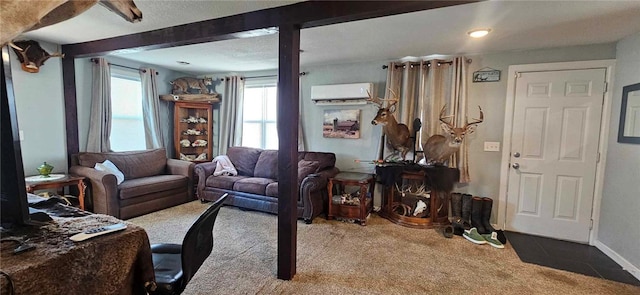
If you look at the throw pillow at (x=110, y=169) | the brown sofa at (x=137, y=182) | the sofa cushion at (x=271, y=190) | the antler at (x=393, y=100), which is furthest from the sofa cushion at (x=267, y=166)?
the antler at (x=393, y=100)

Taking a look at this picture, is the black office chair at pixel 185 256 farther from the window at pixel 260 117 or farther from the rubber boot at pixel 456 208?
the window at pixel 260 117

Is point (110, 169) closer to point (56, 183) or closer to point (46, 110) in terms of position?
point (56, 183)

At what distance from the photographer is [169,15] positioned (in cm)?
246

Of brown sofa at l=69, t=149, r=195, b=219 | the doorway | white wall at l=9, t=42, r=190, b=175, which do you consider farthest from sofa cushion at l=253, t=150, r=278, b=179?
the doorway

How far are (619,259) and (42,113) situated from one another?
21.9 ft

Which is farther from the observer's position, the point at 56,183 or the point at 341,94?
the point at 341,94

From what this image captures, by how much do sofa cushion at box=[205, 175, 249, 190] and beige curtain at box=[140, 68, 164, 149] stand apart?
133cm

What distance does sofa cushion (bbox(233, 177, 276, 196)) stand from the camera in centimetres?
387

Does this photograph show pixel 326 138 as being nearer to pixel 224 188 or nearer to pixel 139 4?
pixel 224 188

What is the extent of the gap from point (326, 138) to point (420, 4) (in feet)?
9.30

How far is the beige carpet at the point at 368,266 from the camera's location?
2.19 m

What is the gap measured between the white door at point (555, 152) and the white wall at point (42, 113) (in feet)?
19.3

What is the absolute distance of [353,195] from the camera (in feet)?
12.8

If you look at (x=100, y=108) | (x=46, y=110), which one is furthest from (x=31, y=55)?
(x=100, y=108)
